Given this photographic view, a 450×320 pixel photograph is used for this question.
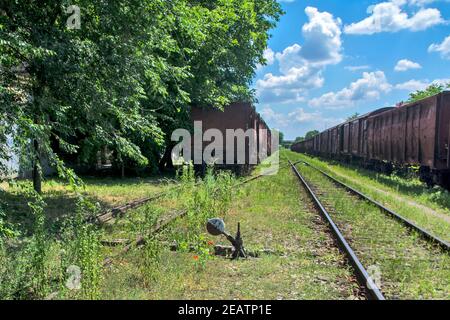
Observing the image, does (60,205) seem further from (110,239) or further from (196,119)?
(196,119)

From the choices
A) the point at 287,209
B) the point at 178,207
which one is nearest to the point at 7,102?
the point at 178,207

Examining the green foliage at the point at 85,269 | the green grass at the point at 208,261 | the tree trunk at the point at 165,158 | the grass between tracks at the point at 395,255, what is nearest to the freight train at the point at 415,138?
the grass between tracks at the point at 395,255

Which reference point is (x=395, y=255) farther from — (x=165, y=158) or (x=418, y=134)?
(x=165, y=158)

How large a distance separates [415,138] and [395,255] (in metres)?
10.5

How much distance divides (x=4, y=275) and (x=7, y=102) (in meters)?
1.98

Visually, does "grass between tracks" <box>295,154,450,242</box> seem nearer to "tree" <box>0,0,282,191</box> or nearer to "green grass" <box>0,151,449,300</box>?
"green grass" <box>0,151,449,300</box>

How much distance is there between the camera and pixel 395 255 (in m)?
6.55

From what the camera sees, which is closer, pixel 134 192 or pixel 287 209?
pixel 287 209

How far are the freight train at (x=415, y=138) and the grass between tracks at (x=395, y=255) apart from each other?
15.3ft

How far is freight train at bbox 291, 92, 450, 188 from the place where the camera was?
13617 millimetres

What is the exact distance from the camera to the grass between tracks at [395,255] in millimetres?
5000

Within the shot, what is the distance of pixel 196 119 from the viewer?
19.2 m

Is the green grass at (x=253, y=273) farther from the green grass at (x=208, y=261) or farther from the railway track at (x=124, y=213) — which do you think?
the railway track at (x=124, y=213)

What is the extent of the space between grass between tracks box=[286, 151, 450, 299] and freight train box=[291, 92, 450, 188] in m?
4.65
